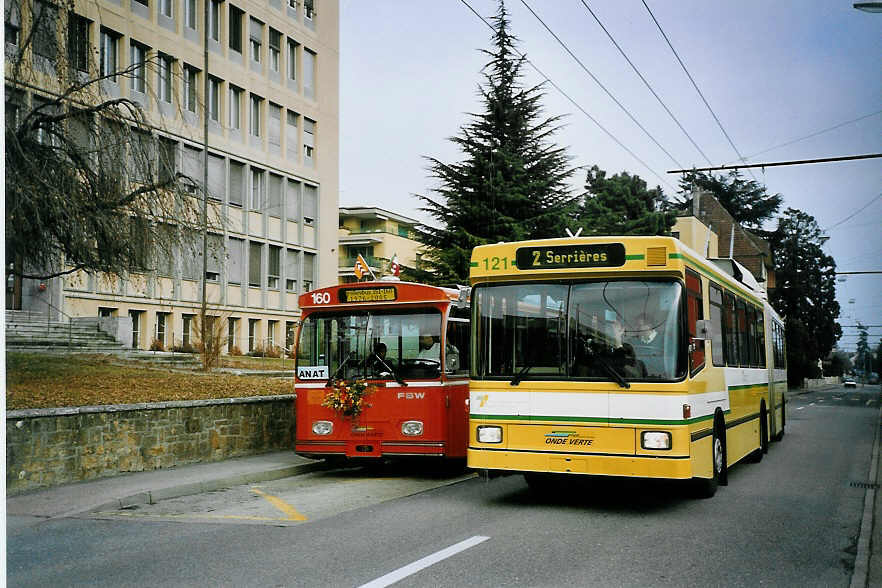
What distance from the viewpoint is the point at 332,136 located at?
47.8 m

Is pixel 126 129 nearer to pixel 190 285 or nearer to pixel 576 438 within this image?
pixel 576 438

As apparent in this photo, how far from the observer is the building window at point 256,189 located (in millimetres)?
42309

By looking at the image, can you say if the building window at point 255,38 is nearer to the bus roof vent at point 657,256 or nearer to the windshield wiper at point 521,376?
the windshield wiper at point 521,376

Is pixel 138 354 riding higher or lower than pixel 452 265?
lower

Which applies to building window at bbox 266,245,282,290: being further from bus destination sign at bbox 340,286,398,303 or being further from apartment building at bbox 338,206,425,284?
bus destination sign at bbox 340,286,398,303

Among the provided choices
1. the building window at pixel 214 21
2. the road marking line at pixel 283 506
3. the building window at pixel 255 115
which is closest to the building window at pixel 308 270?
the building window at pixel 255 115

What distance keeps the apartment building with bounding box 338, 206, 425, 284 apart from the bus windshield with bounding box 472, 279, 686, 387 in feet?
205

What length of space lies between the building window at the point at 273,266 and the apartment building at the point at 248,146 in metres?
0.07

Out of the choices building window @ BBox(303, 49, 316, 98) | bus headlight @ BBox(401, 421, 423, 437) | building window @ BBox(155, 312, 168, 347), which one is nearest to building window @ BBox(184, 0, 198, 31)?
building window @ BBox(303, 49, 316, 98)

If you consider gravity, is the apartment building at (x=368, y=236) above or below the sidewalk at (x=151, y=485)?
above

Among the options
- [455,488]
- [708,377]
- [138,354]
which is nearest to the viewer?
[708,377]

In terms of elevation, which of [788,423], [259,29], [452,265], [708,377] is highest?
[259,29]

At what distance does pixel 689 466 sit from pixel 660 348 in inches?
48.8

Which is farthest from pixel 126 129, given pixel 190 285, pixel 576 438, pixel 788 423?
pixel 190 285
